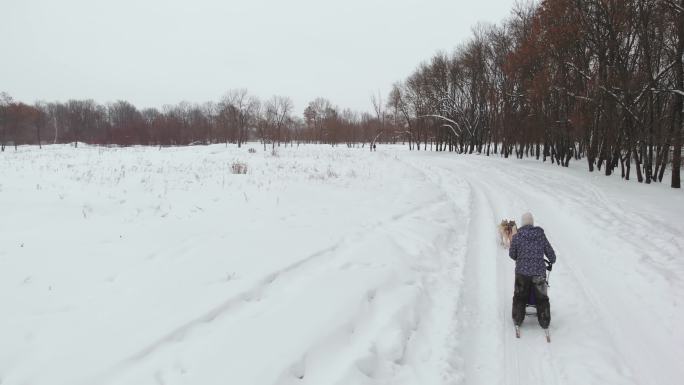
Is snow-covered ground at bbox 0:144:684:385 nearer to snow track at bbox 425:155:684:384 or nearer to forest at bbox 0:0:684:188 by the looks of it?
snow track at bbox 425:155:684:384

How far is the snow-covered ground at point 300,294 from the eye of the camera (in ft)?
14.2

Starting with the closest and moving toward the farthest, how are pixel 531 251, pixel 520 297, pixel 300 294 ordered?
pixel 520 297 → pixel 531 251 → pixel 300 294

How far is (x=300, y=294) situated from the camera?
588 cm

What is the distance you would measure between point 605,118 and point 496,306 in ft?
60.7

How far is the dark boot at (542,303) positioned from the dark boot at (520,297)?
0.11 m

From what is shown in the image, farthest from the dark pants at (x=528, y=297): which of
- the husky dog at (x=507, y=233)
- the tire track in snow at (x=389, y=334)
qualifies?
the husky dog at (x=507, y=233)

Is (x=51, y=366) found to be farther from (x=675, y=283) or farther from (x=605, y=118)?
(x=605, y=118)

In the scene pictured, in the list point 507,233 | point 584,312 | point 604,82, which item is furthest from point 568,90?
point 584,312

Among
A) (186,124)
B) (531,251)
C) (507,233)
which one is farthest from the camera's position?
(186,124)

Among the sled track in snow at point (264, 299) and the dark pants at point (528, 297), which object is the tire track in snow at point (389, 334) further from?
the dark pants at point (528, 297)

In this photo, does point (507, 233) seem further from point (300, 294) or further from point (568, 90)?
point (568, 90)

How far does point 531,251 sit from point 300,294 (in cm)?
368

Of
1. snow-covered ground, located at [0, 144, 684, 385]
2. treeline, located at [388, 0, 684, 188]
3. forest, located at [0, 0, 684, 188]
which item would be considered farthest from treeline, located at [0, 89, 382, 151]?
snow-covered ground, located at [0, 144, 684, 385]

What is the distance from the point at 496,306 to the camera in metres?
6.18
